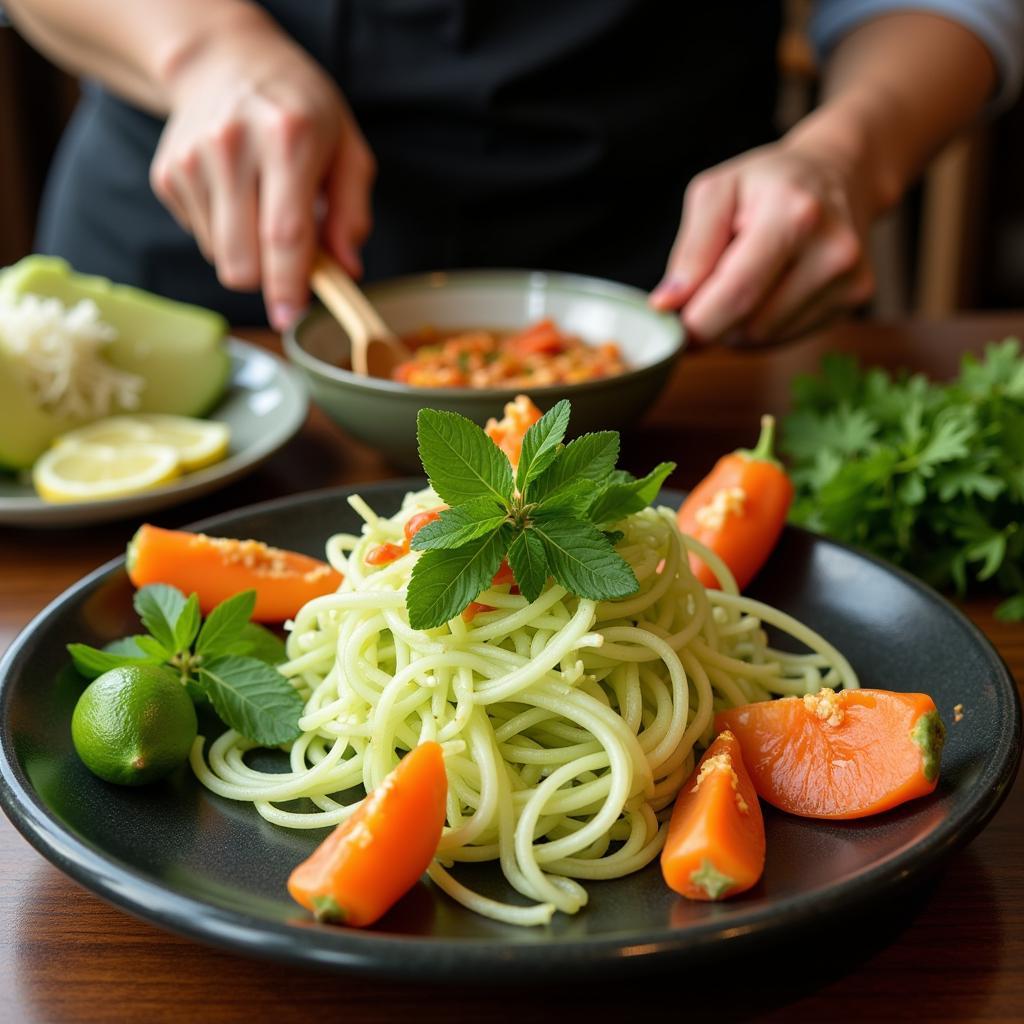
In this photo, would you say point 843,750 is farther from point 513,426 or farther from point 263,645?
point 263,645

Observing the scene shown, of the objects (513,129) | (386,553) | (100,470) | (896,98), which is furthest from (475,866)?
(896,98)

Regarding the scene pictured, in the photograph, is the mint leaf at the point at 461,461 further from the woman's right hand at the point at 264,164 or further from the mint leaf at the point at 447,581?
the woman's right hand at the point at 264,164

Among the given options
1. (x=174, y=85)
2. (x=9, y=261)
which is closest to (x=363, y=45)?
(x=174, y=85)

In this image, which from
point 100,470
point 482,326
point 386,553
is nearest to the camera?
point 386,553

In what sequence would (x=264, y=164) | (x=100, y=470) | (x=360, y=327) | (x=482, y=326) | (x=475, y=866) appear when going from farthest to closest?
(x=482, y=326), (x=264, y=164), (x=360, y=327), (x=100, y=470), (x=475, y=866)

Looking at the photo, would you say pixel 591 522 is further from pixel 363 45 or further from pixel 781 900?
pixel 363 45

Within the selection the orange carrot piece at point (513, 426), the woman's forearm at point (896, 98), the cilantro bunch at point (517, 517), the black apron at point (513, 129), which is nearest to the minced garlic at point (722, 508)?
the orange carrot piece at point (513, 426)

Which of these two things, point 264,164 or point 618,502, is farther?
point 264,164
